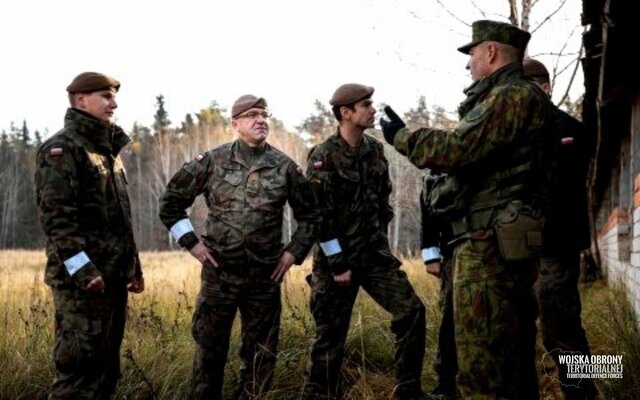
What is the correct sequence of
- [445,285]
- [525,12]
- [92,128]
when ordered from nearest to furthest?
1. [92,128]
2. [445,285]
3. [525,12]

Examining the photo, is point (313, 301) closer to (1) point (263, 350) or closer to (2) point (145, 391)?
(1) point (263, 350)

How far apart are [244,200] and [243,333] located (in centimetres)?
90

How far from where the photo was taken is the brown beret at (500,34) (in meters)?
2.93

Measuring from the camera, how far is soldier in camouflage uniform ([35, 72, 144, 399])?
10.4ft

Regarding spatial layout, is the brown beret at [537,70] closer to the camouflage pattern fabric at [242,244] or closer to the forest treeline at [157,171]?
the camouflage pattern fabric at [242,244]

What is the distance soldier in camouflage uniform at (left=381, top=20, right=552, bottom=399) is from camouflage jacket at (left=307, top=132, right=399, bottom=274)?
1.29 meters

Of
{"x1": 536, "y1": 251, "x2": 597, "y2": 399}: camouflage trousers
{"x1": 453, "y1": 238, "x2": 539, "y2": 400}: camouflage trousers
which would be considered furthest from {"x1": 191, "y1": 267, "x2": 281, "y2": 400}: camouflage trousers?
{"x1": 536, "y1": 251, "x2": 597, "y2": 399}: camouflage trousers

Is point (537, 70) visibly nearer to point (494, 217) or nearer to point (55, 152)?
point (494, 217)

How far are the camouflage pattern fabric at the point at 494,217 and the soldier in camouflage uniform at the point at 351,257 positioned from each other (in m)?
1.21

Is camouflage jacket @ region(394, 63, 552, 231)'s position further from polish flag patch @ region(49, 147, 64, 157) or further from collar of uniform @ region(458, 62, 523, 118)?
polish flag patch @ region(49, 147, 64, 157)

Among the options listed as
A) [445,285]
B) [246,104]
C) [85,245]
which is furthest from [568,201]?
[85,245]

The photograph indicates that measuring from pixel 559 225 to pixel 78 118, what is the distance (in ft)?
9.94

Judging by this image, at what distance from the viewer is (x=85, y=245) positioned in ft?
10.7

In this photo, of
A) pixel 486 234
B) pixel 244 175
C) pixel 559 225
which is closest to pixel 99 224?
pixel 244 175
